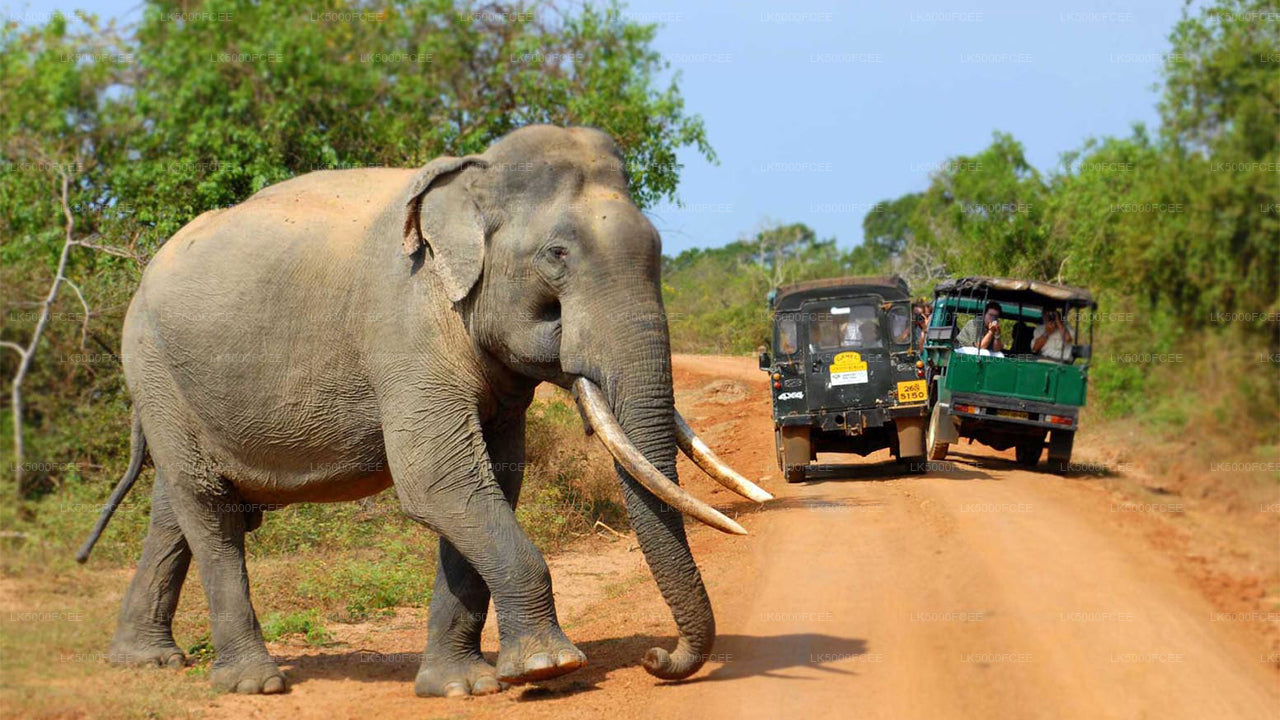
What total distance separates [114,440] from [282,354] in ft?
22.1

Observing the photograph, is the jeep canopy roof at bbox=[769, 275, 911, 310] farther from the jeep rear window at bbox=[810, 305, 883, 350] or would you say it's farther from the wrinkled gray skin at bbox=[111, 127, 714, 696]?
the wrinkled gray skin at bbox=[111, 127, 714, 696]

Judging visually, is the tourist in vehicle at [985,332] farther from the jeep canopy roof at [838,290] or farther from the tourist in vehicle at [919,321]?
Result: the jeep canopy roof at [838,290]

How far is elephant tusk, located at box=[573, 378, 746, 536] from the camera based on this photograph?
26.3 feet

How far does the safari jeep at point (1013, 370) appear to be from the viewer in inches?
747

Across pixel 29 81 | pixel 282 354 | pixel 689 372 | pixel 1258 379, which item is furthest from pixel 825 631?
pixel 689 372

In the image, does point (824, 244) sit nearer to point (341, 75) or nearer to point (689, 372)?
point (689, 372)

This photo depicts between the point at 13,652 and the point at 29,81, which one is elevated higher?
the point at 29,81

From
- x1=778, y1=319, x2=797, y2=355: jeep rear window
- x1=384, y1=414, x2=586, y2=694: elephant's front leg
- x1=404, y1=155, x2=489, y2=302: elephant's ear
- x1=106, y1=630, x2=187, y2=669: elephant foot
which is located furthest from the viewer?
x1=778, y1=319, x2=797, y2=355: jeep rear window

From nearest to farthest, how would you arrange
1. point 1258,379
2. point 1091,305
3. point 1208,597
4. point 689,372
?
point 1258,379
point 1208,597
point 1091,305
point 689,372

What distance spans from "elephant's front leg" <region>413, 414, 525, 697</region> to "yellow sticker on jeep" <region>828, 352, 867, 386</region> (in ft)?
33.8

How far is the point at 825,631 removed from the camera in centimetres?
1045

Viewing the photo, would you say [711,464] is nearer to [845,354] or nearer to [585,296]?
[585,296]

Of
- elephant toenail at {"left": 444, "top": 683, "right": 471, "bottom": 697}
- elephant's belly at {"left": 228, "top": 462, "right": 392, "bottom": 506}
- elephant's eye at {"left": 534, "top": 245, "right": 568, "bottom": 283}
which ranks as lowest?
elephant toenail at {"left": 444, "top": 683, "right": 471, "bottom": 697}

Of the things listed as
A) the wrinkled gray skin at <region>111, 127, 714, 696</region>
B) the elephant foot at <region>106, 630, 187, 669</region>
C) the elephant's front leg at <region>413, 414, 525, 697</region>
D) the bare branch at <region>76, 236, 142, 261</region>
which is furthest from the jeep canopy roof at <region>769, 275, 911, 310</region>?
the elephant foot at <region>106, 630, 187, 669</region>
